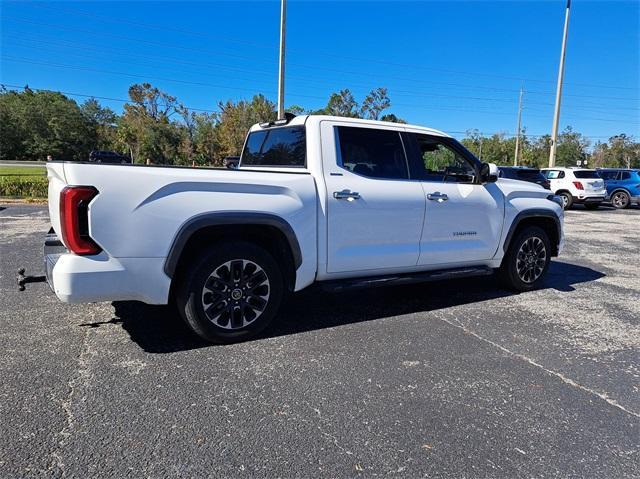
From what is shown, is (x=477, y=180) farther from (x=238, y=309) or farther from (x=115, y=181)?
(x=115, y=181)

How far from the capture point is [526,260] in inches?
221

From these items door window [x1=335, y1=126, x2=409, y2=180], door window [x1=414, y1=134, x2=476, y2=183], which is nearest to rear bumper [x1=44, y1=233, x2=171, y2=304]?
door window [x1=335, y1=126, x2=409, y2=180]

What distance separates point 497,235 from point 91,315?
437 cm

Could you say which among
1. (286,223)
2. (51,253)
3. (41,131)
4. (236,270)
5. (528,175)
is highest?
(41,131)

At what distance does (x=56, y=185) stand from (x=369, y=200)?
8.41ft

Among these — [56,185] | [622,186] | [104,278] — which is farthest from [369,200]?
[622,186]

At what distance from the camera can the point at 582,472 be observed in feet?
7.68

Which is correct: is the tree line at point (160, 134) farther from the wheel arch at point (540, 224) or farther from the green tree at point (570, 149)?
the wheel arch at point (540, 224)

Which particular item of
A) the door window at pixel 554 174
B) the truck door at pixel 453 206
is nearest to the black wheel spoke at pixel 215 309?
the truck door at pixel 453 206

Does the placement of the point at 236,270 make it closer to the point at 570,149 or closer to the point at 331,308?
the point at 331,308

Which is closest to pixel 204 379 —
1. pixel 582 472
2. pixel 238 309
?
pixel 238 309

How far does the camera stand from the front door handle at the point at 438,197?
462cm

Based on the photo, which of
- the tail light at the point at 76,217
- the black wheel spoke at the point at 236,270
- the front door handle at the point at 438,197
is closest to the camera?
the tail light at the point at 76,217

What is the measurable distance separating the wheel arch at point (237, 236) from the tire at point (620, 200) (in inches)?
848
